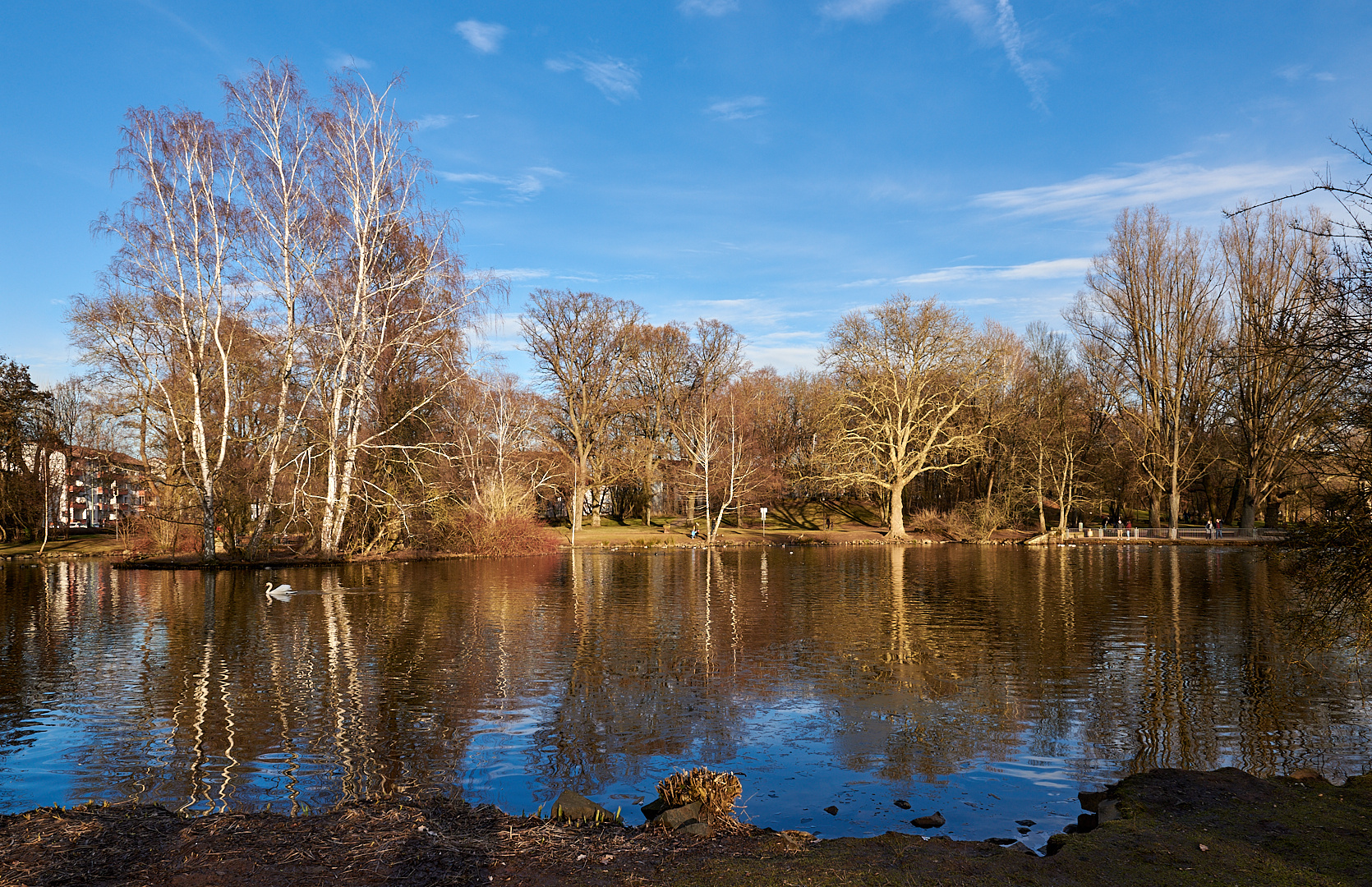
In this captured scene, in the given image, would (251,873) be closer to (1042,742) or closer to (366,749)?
(366,749)

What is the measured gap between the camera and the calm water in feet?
27.3

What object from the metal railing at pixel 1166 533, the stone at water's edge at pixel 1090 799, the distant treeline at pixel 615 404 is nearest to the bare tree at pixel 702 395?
the distant treeline at pixel 615 404

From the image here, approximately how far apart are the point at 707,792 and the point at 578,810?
1.07 metres

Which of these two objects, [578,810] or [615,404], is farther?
[615,404]

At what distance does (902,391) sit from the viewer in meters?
54.2

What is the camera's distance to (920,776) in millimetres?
8609

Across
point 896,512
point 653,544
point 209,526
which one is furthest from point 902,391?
point 209,526

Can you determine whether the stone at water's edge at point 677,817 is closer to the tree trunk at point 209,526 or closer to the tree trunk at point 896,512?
the tree trunk at point 209,526

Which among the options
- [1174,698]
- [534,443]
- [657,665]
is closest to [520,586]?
[657,665]

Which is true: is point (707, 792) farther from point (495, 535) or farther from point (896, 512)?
point (896, 512)

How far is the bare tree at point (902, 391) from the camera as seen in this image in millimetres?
52500

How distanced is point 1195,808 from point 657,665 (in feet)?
27.9

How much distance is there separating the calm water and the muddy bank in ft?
3.39

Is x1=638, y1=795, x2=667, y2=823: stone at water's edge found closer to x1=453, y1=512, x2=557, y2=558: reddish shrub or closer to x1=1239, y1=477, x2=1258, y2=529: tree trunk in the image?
x1=453, y1=512, x2=557, y2=558: reddish shrub
